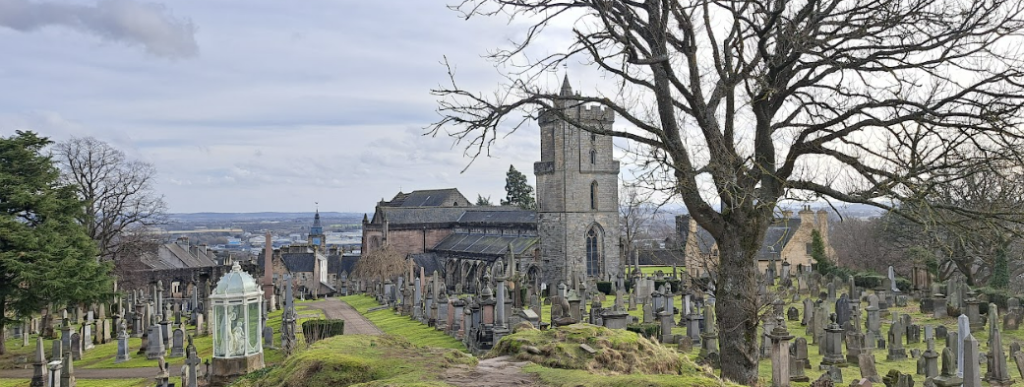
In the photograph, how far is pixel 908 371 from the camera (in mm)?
14305

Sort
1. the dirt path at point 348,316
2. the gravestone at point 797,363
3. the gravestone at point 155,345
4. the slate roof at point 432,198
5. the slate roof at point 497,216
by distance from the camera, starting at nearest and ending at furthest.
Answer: the gravestone at point 797,363 < the gravestone at point 155,345 < the dirt path at point 348,316 < the slate roof at point 497,216 < the slate roof at point 432,198

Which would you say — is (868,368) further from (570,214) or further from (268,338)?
(570,214)

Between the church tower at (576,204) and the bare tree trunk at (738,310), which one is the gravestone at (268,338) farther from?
the church tower at (576,204)

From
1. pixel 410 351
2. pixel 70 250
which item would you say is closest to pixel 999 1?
pixel 410 351

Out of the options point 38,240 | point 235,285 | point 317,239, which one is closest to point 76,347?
point 38,240

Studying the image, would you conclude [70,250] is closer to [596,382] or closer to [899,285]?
[596,382]

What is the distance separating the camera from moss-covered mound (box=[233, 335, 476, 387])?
5973 millimetres

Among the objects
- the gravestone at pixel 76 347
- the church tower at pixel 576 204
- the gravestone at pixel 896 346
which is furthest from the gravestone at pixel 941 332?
the church tower at pixel 576 204

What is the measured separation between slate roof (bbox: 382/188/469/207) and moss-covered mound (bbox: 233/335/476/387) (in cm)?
5350

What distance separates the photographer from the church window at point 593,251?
43250 mm

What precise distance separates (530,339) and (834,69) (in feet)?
15.4

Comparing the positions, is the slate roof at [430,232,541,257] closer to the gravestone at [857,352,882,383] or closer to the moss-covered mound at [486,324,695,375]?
the gravestone at [857,352,882,383]

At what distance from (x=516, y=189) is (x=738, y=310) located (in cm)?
6305

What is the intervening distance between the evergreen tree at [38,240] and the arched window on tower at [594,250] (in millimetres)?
27298
